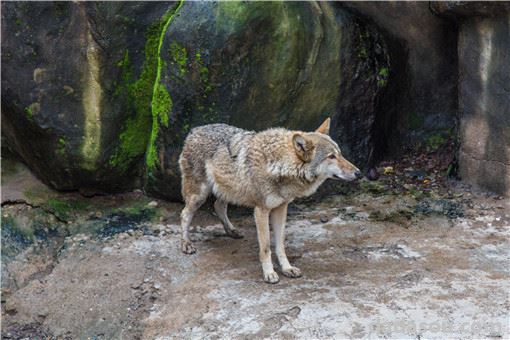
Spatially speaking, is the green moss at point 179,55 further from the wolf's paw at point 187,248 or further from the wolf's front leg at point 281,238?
the wolf's front leg at point 281,238

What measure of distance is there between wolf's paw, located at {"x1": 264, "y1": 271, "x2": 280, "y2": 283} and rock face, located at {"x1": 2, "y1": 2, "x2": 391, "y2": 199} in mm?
2453

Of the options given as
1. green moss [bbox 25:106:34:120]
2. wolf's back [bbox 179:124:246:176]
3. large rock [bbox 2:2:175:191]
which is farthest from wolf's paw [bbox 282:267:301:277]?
green moss [bbox 25:106:34:120]

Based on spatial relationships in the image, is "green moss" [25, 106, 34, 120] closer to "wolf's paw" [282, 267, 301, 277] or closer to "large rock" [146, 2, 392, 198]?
"large rock" [146, 2, 392, 198]

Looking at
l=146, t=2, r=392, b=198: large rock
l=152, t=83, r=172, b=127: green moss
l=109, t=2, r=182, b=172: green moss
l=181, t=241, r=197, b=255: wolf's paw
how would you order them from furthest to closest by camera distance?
1. l=109, t=2, r=182, b=172: green moss
2. l=152, t=83, r=172, b=127: green moss
3. l=146, t=2, r=392, b=198: large rock
4. l=181, t=241, r=197, b=255: wolf's paw

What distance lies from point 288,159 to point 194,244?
2.00 metres

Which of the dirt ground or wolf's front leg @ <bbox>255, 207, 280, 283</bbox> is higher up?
wolf's front leg @ <bbox>255, 207, 280, 283</bbox>

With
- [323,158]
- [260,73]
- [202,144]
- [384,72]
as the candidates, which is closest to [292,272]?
[323,158]

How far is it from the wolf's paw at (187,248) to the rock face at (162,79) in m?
1.22

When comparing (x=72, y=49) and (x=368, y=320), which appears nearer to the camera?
(x=368, y=320)

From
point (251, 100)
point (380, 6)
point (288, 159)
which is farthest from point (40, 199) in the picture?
point (380, 6)

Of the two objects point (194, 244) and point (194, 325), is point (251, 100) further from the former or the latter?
point (194, 325)

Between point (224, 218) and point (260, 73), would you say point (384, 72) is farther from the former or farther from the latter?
point (224, 218)

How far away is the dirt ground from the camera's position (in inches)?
257

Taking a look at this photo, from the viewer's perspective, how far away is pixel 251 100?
8914 millimetres
